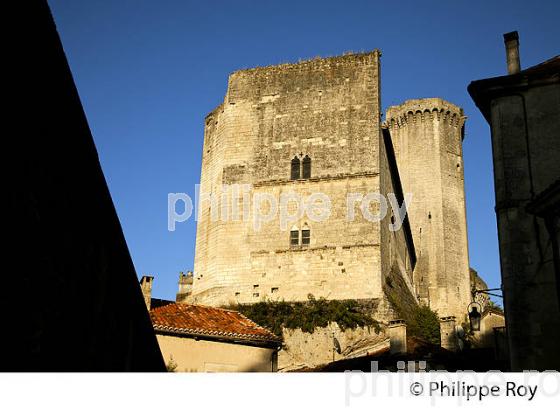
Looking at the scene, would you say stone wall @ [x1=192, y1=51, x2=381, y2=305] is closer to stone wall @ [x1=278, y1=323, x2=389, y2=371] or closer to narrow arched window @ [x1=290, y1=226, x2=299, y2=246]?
narrow arched window @ [x1=290, y1=226, x2=299, y2=246]

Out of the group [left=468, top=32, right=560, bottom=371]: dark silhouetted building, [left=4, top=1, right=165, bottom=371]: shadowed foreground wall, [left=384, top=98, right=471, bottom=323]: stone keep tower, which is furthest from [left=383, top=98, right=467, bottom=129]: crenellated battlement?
[left=4, top=1, right=165, bottom=371]: shadowed foreground wall

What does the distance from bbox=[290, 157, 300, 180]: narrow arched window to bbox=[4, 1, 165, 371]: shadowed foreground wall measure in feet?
77.5

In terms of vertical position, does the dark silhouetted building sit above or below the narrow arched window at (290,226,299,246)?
below

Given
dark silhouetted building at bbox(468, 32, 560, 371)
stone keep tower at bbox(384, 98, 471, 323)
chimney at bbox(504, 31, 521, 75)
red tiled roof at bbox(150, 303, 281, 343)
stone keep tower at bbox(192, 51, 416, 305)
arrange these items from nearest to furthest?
dark silhouetted building at bbox(468, 32, 560, 371)
chimney at bbox(504, 31, 521, 75)
red tiled roof at bbox(150, 303, 281, 343)
stone keep tower at bbox(192, 51, 416, 305)
stone keep tower at bbox(384, 98, 471, 323)

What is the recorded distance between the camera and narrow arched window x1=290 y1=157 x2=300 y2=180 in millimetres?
30938

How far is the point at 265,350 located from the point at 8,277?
14117 millimetres

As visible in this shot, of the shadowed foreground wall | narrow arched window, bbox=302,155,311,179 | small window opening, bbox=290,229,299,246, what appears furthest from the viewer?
narrow arched window, bbox=302,155,311,179

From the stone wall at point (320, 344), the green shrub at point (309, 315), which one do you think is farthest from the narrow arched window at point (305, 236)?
the stone wall at point (320, 344)

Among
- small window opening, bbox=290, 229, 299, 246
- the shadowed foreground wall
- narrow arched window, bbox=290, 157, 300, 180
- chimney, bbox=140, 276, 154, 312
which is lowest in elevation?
the shadowed foreground wall

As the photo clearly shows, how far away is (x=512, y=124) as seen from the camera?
14.3 m

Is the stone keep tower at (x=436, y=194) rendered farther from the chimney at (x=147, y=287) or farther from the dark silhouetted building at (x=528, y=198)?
the dark silhouetted building at (x=528, y=198)

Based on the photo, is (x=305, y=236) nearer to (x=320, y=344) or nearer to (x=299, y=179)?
(x=299, y=179)

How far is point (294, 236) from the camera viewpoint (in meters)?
30.0

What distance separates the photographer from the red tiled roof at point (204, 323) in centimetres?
1802
